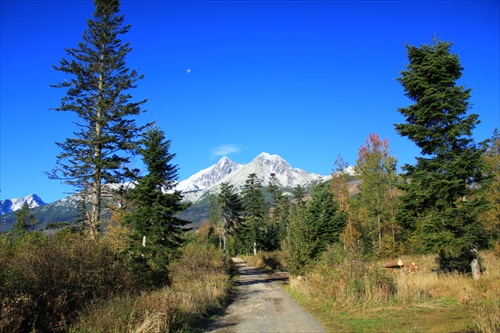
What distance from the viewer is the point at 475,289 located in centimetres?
1230

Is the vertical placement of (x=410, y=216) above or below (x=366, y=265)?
above

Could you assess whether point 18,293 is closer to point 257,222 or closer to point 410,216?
point 410,216

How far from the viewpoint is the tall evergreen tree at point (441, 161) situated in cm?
1425

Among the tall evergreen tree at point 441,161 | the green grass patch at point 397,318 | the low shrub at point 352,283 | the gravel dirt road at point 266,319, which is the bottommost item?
the gravel dirt road at point 266,319

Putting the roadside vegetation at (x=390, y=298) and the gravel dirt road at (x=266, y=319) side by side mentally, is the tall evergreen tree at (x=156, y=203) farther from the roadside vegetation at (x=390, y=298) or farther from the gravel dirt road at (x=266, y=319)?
the roadside vegetation at (x=390, y=298)

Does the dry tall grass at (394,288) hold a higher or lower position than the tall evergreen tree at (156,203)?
lower

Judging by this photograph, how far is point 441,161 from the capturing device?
50.0 ft

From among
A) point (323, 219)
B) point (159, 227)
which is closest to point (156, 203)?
point (159, 227)

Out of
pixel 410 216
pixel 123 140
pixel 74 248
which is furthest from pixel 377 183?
pixel 74 248

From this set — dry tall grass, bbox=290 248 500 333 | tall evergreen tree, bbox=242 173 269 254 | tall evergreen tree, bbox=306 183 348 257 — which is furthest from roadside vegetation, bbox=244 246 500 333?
tall evergreen tree, bbox=242 173 269 254

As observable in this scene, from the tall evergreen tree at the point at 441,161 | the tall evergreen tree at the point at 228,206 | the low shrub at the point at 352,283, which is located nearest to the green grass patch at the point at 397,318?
the low shrub at the point at 352,283

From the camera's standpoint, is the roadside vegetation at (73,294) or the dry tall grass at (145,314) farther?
the dry tall grass at (145,314)

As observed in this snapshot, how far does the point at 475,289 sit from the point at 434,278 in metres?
2.08

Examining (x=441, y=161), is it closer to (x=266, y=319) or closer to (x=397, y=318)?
(x=397, y=318)
